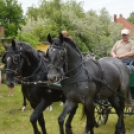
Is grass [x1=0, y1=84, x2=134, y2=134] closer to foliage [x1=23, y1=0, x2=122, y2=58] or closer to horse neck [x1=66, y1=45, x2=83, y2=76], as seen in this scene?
horse neck [x1=66, y1=45, x2=83, y2=76]

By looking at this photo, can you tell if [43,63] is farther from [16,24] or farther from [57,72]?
[16,24]

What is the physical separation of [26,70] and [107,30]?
4225 cm

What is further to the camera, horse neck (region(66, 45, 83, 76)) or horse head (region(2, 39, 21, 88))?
horse head (region(2, 39, 21, 88))

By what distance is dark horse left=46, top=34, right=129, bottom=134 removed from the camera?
14.9 feet

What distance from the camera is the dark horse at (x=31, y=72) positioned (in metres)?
5.10

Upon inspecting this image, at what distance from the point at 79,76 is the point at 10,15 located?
3041 centimetres

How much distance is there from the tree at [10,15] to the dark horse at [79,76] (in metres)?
28.0

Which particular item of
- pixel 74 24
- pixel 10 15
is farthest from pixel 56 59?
pixel 10 15

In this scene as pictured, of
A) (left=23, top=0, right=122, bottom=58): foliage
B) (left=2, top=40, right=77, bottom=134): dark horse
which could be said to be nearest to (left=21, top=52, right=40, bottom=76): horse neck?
(left=2, top=40, right=77, bottom=134): dark horse

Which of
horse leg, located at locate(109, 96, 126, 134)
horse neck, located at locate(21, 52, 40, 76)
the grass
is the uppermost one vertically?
horse neck, located at locate(21, 52, 40, 76)

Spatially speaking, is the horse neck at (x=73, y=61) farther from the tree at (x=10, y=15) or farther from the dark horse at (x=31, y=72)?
the tree at (x=10, y=15)

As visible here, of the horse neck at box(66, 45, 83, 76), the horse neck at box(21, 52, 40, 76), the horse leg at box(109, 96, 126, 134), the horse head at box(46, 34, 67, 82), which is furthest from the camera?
the horse leg at box(109, 96, 126, 134)

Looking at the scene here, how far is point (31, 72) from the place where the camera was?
544 centimetres

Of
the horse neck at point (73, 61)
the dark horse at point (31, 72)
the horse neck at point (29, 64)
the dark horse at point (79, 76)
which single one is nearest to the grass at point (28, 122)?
the dark horse at point (79, 76)
